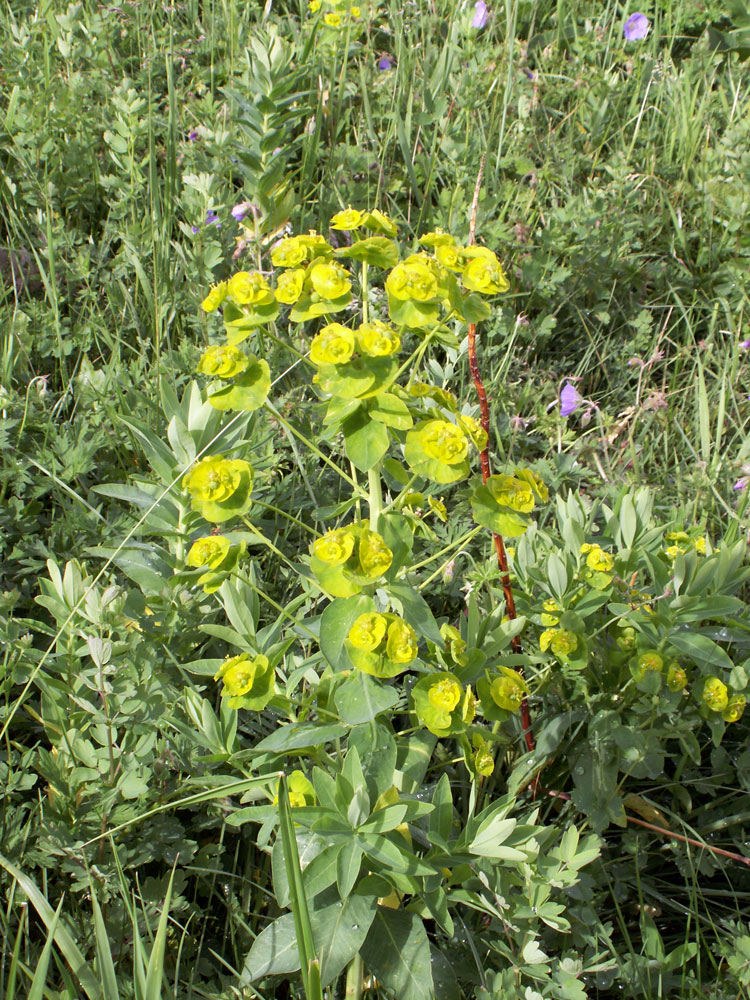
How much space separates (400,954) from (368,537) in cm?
70

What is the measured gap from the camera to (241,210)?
112 inches

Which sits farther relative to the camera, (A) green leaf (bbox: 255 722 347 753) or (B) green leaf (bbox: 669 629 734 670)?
(B) green leaf (bbox: 669 629 734 670)

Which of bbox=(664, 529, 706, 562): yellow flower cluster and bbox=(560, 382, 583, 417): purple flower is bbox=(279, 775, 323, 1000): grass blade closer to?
bbox=(664, 529, 706, 562): yellow flower cluster

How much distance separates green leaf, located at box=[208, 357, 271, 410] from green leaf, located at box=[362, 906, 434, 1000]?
2.91ft

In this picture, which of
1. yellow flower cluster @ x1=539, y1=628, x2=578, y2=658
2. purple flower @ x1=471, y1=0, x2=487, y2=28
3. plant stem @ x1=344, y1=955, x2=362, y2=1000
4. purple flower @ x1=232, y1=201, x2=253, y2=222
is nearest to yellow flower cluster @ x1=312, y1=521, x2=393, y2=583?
yellow flower cluster @ x1=539, y1=628, x2=578, y2=658

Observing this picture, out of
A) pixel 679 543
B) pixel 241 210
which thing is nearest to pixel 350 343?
pixel 679 543

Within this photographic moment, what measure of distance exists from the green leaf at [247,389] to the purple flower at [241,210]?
5.19 ft

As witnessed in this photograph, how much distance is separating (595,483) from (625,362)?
573 mm

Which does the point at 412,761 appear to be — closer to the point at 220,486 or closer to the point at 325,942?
the point at 325,942

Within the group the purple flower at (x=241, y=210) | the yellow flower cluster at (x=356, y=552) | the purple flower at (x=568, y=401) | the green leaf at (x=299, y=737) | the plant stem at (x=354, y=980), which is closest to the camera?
the yellow flower cluster at (x=356, y=552)

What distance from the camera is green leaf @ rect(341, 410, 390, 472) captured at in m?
1.30

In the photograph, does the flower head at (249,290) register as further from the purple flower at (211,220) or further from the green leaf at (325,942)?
the purple flower at (211,220)

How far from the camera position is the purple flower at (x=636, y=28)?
3740mm

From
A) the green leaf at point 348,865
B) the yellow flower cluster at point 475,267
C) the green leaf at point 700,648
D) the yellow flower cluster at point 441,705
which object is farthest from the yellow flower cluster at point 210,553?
the green leaf at point 700,648
